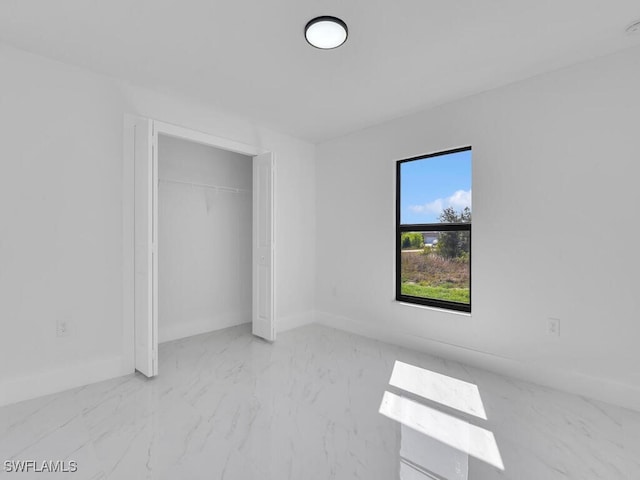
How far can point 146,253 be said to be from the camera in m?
2.67

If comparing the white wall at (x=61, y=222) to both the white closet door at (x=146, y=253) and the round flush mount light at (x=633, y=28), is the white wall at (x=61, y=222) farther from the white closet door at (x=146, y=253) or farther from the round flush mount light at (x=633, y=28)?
the round flush mount light at (x=633, y=28)

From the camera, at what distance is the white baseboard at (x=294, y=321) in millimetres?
4082

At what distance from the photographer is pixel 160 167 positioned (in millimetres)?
3623

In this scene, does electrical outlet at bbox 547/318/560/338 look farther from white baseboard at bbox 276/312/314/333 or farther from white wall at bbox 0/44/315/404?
white wall at bbox 0/44/315/404

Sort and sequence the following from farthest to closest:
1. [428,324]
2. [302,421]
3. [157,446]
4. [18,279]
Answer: [428,324]
[18,279]
[302,421]
[157,446]

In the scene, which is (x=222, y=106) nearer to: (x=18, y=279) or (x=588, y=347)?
(x=18, y=279)

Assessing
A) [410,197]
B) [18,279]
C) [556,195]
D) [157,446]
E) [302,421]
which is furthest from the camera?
[410,197]

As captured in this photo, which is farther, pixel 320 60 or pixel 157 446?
pixel 320 60

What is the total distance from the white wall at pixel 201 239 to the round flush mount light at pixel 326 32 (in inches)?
92.4

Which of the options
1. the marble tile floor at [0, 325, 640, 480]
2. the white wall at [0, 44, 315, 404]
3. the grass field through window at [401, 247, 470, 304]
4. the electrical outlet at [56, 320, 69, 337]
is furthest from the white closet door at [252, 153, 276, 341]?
the electrical outlet at [56, 320, 69, 337]

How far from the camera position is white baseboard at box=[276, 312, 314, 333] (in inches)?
161

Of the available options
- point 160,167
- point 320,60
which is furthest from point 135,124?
point 320,60

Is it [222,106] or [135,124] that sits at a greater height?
[222,106]

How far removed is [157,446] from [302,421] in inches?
33.2
